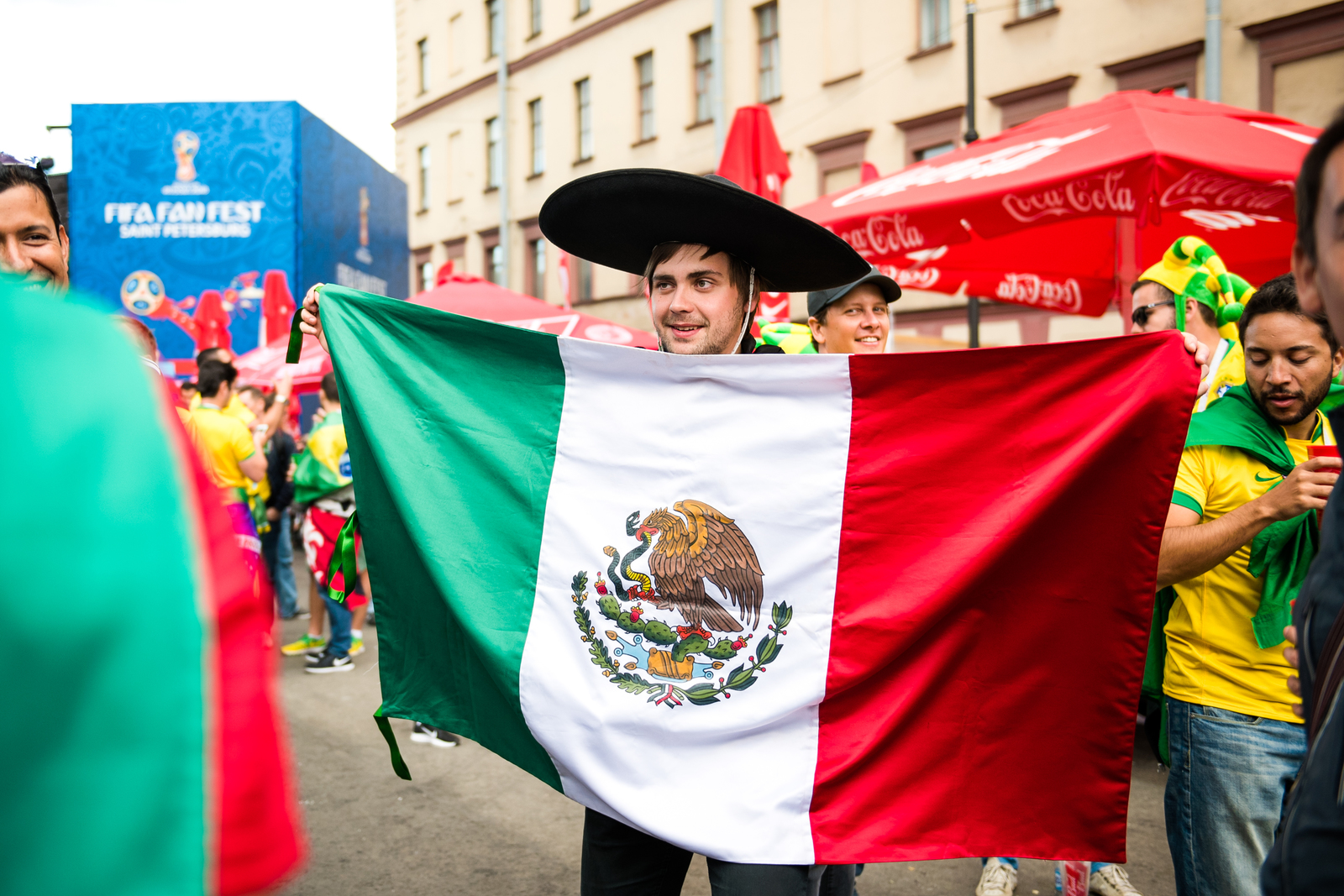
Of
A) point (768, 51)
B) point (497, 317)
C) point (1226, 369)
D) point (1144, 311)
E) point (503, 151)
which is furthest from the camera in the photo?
point (503, 151)

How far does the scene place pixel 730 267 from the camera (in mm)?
2506

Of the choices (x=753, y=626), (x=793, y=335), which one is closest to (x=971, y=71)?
(x=793, y=335)

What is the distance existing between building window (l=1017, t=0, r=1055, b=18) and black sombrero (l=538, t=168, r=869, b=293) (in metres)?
13.6

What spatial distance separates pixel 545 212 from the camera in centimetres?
265

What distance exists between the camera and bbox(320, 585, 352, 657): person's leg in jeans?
689cm

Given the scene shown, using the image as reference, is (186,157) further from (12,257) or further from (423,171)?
(423,171)

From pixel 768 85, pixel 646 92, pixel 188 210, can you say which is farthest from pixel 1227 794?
pixel 646 92

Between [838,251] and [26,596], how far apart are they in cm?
212

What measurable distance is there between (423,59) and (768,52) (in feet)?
52.7

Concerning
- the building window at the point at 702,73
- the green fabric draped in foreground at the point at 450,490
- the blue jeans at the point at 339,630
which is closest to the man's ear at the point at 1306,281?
the green fabric draped in foreground at the point at 450,490

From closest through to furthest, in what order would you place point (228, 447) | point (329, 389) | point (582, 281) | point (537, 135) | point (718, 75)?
point (228, 447)
point (329, 389)
point (718, 75)
point (582, 281)
point (537, 135)

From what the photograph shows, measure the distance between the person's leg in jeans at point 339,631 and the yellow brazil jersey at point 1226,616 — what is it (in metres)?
5.84

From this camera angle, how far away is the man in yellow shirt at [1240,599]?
2.26m

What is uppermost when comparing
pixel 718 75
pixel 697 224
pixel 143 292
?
pixel 718 75
